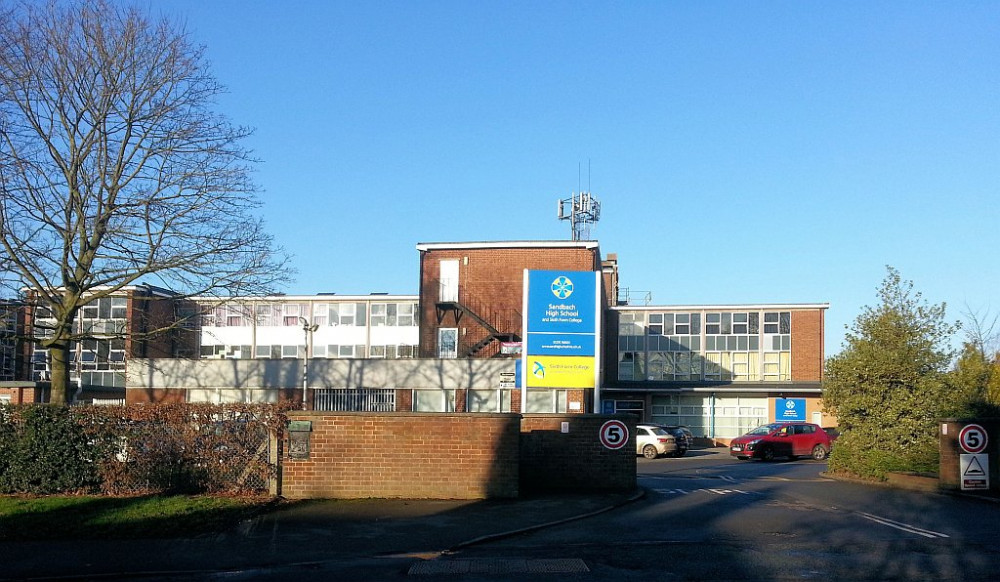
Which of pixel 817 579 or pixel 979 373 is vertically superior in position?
pixel 979 373

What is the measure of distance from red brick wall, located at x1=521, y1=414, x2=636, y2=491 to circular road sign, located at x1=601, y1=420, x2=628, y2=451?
0.07 meters

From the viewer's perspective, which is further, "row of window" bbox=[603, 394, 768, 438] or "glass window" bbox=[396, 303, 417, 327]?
"glass window" bbox=[396, 303, 417, 327]

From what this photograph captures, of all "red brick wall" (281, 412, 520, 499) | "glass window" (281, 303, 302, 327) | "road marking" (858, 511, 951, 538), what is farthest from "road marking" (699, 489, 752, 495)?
"glass window" (281, 303, 302, 327)

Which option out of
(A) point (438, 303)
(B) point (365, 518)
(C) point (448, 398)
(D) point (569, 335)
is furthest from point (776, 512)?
(A) point (438, 303)

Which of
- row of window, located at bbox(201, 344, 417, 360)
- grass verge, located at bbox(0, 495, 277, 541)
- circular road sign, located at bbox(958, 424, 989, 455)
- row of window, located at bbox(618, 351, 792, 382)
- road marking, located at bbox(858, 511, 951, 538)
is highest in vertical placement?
row of window, located at bbox(201, 344, 417, 360)

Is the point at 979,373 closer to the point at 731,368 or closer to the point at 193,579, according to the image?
the point at 193,579

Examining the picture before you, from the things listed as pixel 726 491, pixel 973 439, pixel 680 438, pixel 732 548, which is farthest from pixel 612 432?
pixel 680 438

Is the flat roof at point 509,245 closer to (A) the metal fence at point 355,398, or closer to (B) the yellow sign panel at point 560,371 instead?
(A) the metal fence at point 355,398

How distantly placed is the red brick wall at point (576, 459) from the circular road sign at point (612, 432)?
2.8 inches

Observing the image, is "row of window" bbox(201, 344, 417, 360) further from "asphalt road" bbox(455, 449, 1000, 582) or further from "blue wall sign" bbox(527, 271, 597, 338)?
"asphalt road" bbox(455, 449, 1000, 582)

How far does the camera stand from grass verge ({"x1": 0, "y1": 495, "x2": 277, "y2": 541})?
13430mm

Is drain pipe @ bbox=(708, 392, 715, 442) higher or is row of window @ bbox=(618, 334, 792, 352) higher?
row of window @ bbox=(618, 334, 792, 352)

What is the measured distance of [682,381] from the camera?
5391 cm

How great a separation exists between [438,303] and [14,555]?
120 ft
